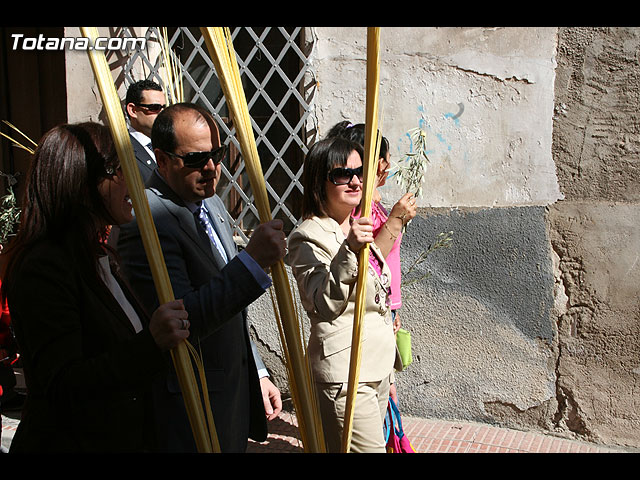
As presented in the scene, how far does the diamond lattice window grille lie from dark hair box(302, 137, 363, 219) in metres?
1.69

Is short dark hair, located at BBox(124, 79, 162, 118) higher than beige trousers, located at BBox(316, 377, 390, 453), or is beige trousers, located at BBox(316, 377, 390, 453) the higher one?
short dark hair, located at BBox(124, 79, 162, 118)

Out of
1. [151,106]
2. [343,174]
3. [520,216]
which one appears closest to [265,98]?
[151,106]

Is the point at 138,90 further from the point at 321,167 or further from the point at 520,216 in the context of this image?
the point at 520,216

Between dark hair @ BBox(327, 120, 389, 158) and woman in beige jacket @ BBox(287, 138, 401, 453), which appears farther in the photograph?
dark hair @ BBox(327, 120, 389, 158)

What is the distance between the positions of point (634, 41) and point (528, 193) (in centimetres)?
104

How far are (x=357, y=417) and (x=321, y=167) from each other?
931 millimetres

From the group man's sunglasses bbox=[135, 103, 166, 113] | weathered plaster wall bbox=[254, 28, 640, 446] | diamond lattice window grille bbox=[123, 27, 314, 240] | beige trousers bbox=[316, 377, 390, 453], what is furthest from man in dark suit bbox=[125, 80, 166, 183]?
beige trousers bbox=[316, 377, 390, 453]

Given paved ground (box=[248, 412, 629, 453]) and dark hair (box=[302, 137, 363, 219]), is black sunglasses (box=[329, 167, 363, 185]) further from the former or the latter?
paved ground (box=[248, 412, 629, 453])

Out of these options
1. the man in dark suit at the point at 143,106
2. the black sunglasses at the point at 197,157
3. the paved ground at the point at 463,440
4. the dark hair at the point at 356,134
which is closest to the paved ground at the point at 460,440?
the paved ground at the point at 463,440

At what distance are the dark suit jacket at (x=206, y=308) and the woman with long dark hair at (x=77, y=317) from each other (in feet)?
0.53

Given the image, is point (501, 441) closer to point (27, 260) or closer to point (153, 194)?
point (153, 194)

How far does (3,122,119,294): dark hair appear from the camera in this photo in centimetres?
141

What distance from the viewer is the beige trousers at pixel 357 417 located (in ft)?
6.91

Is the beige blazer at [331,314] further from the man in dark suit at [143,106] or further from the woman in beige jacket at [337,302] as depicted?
the man in dark suit at [143,106]
